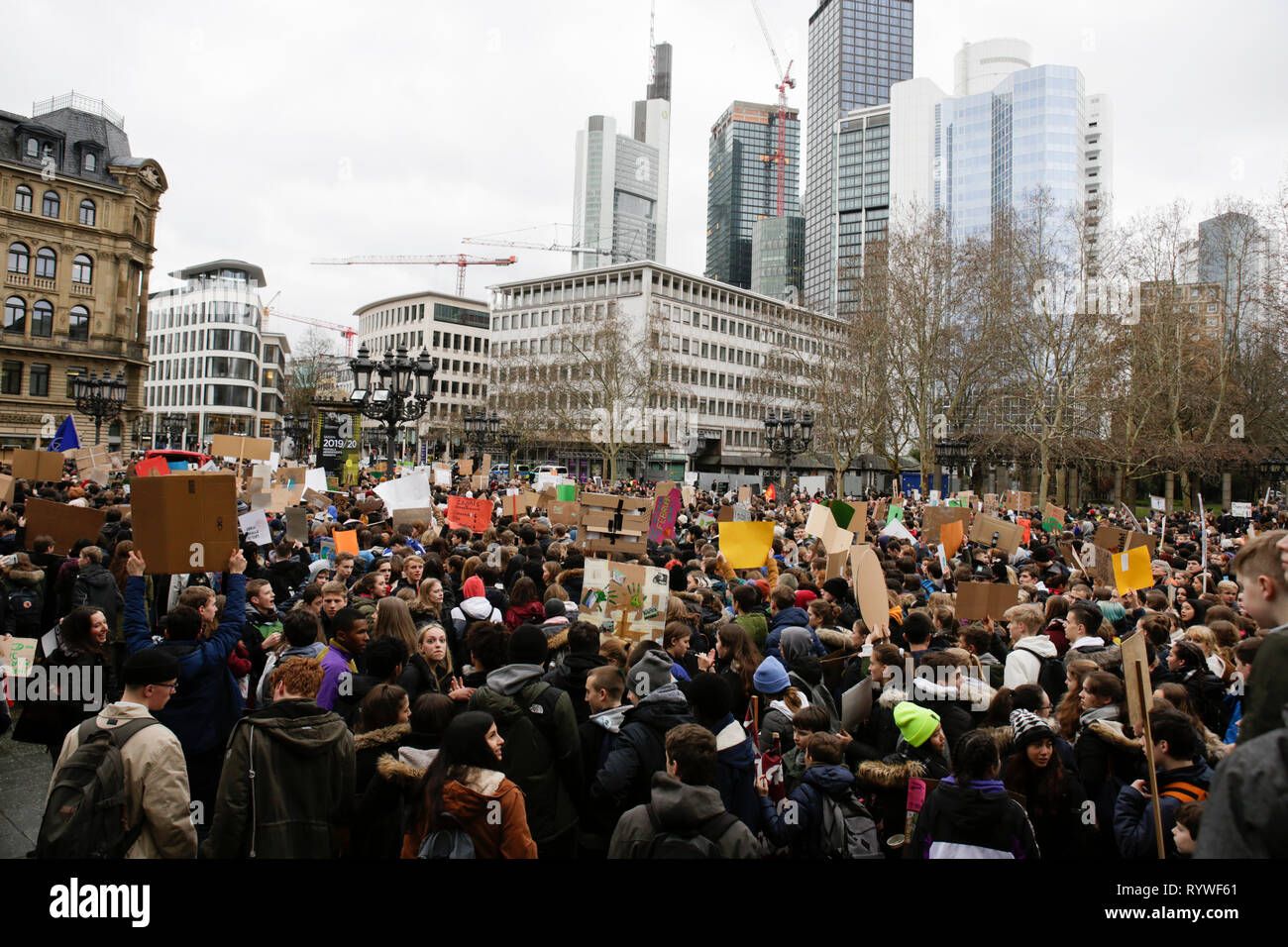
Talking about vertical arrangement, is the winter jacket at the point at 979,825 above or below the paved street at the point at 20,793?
above

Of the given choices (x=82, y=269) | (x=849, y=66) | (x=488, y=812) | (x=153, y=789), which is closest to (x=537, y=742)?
(x=488, y=812)

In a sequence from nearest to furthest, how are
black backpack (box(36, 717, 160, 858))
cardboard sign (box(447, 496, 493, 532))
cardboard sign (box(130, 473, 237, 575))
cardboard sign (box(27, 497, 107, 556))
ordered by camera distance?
black backpack (box(36, 717, 160, 858))
cardboard sign (box(130, 473, 237, 575))
cardboard sign (box(27, 497, 107, 556))
cardboard sign (box(447, 496, 493, 532))

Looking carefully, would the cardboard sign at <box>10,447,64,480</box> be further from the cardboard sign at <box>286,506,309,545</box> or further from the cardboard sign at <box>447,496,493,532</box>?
the cardboard sign at <box>447,496,493,532</box>

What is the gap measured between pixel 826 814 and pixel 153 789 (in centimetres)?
282

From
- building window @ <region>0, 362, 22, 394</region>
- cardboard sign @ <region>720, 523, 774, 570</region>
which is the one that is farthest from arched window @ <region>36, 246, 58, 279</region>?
cardboard sign @ <region>720, 523, 774, 570</region>

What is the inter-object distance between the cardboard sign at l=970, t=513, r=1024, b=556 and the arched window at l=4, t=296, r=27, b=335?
2365 inches

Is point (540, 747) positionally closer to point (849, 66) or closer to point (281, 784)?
point (281, 784)

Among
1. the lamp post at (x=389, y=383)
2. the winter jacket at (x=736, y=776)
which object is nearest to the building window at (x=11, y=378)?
the lamp post at (x=389, y=383)

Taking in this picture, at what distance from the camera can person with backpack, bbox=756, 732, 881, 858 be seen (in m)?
3.38

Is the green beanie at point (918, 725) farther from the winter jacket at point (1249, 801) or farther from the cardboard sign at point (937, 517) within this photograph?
the cardboard sign at point (937, 517)

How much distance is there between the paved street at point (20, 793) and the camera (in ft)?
15.0

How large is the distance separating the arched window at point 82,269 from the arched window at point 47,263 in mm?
1020
